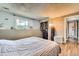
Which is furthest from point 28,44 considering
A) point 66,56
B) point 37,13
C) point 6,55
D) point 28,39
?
point 66,56

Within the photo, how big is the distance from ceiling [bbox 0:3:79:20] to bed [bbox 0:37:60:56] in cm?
52

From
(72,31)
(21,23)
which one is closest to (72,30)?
(72,31)

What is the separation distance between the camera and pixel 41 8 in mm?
1949

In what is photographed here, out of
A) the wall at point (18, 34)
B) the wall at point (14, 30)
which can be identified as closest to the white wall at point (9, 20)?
the wall at point (14, 30)

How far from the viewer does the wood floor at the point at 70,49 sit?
6.55 feet

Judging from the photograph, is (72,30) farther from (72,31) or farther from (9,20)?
(9,20)

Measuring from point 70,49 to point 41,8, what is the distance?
96 centimetres

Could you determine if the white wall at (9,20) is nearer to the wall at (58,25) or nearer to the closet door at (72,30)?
the wall at (58,25)

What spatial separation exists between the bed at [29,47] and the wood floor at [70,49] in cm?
10

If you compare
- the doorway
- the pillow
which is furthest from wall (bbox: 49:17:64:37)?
the pillow

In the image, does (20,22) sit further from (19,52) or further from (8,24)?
(19,52)

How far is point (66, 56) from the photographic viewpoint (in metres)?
2.02

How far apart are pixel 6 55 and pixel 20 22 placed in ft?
2.17

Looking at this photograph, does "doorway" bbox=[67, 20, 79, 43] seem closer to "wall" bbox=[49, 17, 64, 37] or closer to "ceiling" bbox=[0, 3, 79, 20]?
"wall" bbox=[49, 17, 64, 37]
